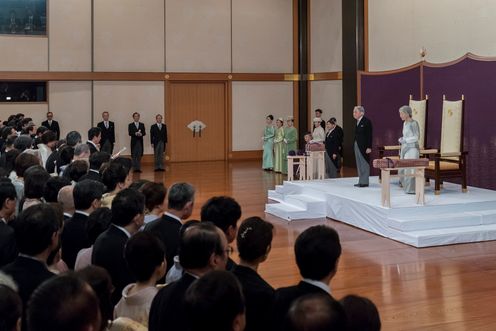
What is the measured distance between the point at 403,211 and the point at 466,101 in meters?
3.57

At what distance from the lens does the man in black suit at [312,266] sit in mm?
2541

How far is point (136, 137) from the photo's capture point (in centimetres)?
1655

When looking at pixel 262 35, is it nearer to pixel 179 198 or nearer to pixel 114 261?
pixel 179 198

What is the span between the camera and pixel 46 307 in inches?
67.9

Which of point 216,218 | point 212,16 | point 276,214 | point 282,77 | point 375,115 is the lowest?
point 276,214

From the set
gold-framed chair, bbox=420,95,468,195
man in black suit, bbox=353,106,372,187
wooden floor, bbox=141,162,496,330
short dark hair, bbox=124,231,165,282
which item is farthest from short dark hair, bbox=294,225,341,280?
man in black suit, bbox=353,106,372,187

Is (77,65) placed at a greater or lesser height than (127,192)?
greater

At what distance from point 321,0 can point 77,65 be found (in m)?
7.22

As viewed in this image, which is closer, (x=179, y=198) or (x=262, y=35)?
(x=179, y=198)

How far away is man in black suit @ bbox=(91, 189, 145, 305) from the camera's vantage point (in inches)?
132

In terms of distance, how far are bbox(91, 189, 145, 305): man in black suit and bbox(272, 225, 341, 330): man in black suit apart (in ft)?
3.62

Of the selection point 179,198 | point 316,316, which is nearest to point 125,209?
point 179,198

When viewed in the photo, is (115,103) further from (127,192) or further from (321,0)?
(127,192)

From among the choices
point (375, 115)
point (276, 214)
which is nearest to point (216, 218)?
point (276, 214)
